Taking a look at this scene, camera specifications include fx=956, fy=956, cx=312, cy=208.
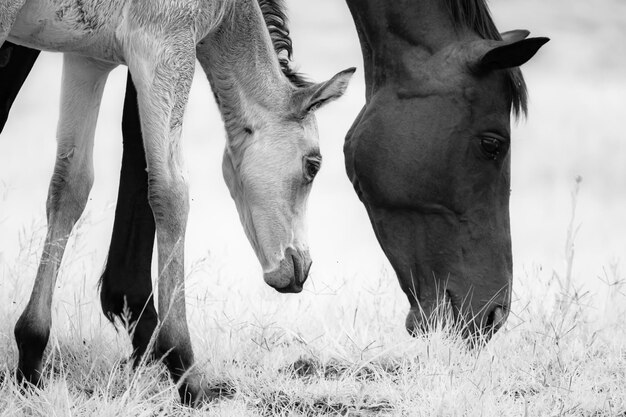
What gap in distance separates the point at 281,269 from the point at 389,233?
790 mm

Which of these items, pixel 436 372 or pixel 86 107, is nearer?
pixel 436 372

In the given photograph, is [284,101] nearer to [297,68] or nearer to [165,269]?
[297,68]

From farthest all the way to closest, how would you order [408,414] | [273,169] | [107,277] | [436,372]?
1. [107,277]
2. [273,169]
3. [436,372]
4. [408,414]

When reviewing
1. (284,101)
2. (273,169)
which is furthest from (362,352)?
(284,101)

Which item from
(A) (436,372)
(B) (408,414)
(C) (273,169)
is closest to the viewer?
(B) (408,414)

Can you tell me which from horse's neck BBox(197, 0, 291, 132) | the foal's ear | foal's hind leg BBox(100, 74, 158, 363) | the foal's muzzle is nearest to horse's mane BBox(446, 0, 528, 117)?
the foal's ear

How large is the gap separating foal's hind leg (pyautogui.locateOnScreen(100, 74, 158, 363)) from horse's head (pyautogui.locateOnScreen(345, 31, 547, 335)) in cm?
131

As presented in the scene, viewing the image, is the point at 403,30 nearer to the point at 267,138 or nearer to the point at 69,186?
the point at 267,138

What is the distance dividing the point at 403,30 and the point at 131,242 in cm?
195

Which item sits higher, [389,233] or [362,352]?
[389,233]

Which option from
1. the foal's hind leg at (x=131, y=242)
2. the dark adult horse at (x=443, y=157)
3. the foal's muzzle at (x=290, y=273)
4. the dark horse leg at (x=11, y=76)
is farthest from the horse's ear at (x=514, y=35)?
the dark horse leg at (x=11, y=76)

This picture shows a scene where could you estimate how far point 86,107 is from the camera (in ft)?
16.5

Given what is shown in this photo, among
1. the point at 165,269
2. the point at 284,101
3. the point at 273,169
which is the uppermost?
the point at 284,101

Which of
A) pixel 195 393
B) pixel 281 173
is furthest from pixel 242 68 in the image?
pixel 195 393
